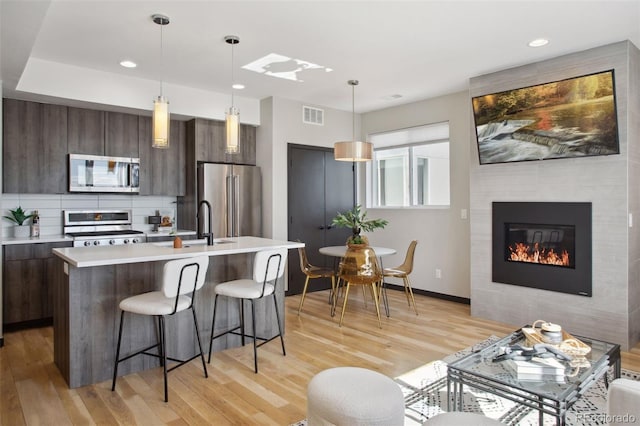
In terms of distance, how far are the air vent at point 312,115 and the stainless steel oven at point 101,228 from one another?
8.94 ft

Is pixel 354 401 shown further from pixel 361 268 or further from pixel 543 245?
pixel 543 245

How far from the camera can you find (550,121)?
13.3 feet

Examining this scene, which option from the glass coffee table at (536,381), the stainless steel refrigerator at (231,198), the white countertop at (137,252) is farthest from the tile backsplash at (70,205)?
the glass coffee table at (536,381)

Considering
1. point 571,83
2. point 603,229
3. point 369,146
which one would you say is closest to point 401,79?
point 369,146

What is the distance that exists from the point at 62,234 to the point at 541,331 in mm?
5055

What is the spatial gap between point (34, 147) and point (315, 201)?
3.50 meters

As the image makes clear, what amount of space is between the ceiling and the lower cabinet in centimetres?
162

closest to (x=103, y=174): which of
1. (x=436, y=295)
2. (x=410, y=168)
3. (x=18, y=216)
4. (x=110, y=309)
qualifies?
(x=18, y=216)

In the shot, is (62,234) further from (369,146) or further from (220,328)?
(369,146)

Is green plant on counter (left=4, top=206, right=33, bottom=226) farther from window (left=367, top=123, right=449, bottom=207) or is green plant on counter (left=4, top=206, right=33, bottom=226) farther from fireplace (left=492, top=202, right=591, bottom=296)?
fireplace (left=492, top=202, right=591, bottom=296)

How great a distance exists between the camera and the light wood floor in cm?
259

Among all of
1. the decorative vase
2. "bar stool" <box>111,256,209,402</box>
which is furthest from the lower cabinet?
"bar stool" <box>111,256,209,402</box>

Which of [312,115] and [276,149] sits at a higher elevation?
[312,115]

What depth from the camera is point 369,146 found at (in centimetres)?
485
